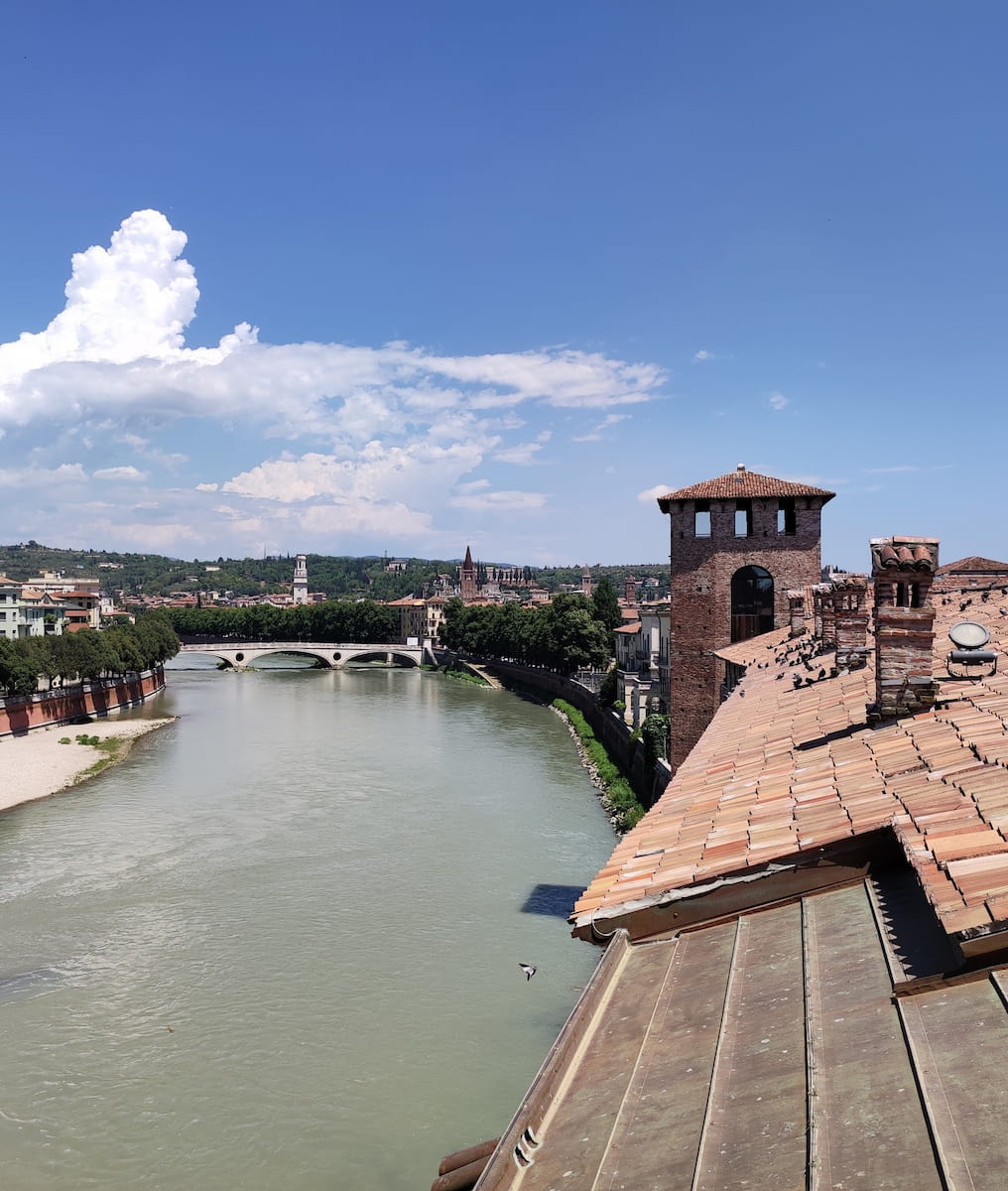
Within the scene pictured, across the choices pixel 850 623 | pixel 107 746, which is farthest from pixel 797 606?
pixel 107 746

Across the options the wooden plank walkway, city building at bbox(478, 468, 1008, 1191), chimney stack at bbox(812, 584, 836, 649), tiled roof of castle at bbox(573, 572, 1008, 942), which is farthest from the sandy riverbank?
the wooden plank walkway

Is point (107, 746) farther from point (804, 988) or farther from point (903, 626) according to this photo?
point (804, 988)

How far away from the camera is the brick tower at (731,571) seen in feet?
70.6

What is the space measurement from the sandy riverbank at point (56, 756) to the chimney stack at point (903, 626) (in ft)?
88.8

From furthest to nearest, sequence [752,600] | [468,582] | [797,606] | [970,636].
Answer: [468,582], [752,600], [797,606], [970,636]

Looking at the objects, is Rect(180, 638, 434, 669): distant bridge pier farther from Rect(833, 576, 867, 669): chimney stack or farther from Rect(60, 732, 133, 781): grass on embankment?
Rect(833, 576, 867, 669): chimney stack

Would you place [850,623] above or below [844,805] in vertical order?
above

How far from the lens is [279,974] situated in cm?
1496

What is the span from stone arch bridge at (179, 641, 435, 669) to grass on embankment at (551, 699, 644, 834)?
139 feet

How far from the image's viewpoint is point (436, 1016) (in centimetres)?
1364

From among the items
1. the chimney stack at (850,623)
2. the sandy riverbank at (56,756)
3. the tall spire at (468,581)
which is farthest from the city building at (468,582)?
the chimney stack at (850,623)

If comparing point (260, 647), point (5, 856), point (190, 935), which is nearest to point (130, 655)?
point (260, 647)

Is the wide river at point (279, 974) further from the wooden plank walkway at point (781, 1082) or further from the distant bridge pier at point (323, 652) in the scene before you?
the distant bridge pier at point (323, 652)

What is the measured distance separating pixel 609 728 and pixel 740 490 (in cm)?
1635
